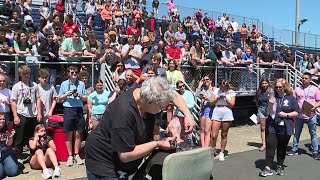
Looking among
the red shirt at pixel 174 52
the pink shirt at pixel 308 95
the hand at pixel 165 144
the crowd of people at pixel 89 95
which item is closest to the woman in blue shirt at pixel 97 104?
the crowd of people at pixel 89 95

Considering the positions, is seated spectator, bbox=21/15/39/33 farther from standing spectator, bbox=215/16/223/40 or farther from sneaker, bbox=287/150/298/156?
standing spectator, bbox=215/16/223/40

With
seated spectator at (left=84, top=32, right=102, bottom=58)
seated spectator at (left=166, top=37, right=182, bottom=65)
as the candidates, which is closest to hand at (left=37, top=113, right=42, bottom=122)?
seated spectator at (left=84, top=32, right=102, bottom=58)

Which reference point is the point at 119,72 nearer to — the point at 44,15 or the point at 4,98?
the point at 4,98

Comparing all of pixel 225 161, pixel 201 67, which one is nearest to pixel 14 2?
pixel 201 67

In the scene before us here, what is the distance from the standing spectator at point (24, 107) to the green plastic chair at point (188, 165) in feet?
17.2

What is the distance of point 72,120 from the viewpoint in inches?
301

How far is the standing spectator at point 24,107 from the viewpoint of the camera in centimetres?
739

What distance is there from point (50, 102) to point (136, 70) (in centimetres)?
236

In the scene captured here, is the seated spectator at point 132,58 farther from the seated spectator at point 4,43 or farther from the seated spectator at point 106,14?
the seated spectator at point 106,14

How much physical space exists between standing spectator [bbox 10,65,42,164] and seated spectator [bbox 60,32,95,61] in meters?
1.60

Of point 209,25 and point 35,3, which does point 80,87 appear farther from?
point 209,25

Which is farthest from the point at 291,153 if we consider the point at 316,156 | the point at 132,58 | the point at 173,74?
the point at 132,58

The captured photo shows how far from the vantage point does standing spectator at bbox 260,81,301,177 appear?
7.17 metres

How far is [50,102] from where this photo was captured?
7914 mm
